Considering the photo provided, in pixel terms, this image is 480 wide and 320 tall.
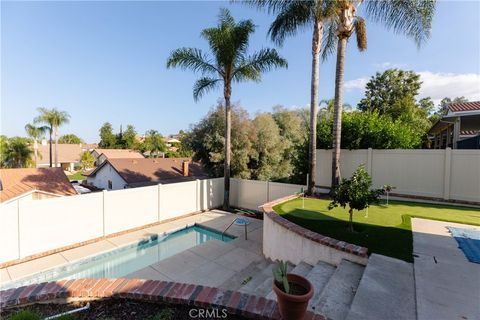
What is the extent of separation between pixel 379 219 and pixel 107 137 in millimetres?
62031

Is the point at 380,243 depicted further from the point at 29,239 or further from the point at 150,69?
the point at 150,69

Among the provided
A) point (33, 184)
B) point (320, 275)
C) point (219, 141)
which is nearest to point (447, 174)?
point (320, 275)

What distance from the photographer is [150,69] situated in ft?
52.9

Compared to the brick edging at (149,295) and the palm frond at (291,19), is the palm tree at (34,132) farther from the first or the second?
the brick edging at (149,295)

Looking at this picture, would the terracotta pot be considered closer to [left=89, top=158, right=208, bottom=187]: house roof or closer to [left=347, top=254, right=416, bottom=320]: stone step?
[left=347, top=254, right=416, bottom=320]: stone step

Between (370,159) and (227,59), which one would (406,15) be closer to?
(370,159)

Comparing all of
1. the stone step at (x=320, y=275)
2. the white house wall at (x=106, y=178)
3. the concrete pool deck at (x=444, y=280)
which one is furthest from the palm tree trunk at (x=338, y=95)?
the white house wall at (x=106, y=178)

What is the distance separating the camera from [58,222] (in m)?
8.39

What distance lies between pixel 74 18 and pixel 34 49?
2175 mm

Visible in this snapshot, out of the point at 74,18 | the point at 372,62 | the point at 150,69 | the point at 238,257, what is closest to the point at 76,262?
the point at 238,257

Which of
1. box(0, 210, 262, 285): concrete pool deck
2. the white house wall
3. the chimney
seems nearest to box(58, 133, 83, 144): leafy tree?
the white house wall

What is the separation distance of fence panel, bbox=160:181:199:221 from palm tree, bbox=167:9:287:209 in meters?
2.93

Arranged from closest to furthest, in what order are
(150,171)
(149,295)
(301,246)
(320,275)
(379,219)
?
(149,295) → (320,275) → (301,246) → (379,219) → (150,171)

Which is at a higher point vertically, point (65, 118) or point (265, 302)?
point (65, 118)
